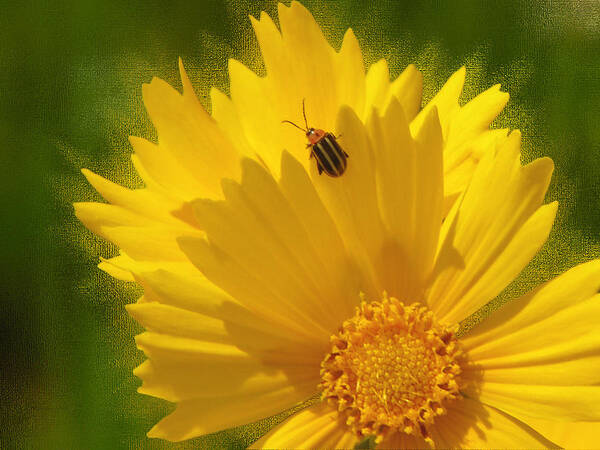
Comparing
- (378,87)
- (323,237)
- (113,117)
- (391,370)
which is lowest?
(391,370)

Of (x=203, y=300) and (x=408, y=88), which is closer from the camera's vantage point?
(x=203, y=300)

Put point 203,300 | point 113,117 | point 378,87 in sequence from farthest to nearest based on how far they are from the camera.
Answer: point 113,117 → point 378,87 → point 203,300

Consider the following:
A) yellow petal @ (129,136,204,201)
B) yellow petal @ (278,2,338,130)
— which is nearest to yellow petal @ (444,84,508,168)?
yellow petal @ (278,2,338,130)

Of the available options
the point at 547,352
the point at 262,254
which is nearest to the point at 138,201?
the point at 262,254

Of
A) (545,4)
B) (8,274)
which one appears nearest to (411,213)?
(545,4)

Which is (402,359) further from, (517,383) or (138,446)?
(138,446)

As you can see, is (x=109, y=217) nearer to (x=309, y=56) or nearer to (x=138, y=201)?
(x=138, y=201)

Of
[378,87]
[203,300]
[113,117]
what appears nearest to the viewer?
[203,300]

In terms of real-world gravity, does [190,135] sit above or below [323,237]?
above
